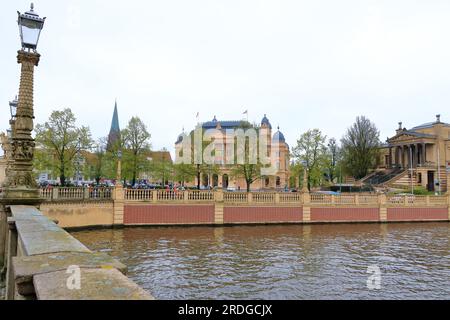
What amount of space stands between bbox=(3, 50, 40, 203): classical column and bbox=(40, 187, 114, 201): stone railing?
16642mm

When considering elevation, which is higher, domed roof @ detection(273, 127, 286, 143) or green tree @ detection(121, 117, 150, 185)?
domed roof @ detection(273, 127, 286, 143)

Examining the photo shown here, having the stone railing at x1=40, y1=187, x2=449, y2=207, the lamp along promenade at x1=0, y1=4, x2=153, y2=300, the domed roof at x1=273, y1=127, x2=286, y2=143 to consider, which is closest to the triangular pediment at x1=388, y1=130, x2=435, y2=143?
the domed roof at x1=273, y1=127, x2=286, y2=143

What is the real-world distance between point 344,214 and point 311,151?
52.4 feet

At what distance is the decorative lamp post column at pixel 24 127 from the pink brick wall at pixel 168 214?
20638mm

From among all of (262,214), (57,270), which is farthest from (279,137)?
(57,270)

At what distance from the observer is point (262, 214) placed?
112ft

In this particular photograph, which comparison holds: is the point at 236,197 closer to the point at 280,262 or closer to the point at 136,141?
the point at 280,262

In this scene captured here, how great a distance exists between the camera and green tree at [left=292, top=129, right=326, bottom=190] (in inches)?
1987

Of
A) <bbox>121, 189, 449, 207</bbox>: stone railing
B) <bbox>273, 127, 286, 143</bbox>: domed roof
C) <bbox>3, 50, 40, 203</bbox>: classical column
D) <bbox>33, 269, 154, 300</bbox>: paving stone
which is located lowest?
<bbox>121, 189, 449, 207</bbox>: stone railing

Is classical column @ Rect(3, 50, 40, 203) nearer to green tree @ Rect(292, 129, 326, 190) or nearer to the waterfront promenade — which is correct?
the waterfront promenade

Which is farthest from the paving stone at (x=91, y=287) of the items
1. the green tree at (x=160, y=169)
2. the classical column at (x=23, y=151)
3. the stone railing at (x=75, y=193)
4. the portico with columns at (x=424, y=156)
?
the portico with columns at (x=424, y=156)
